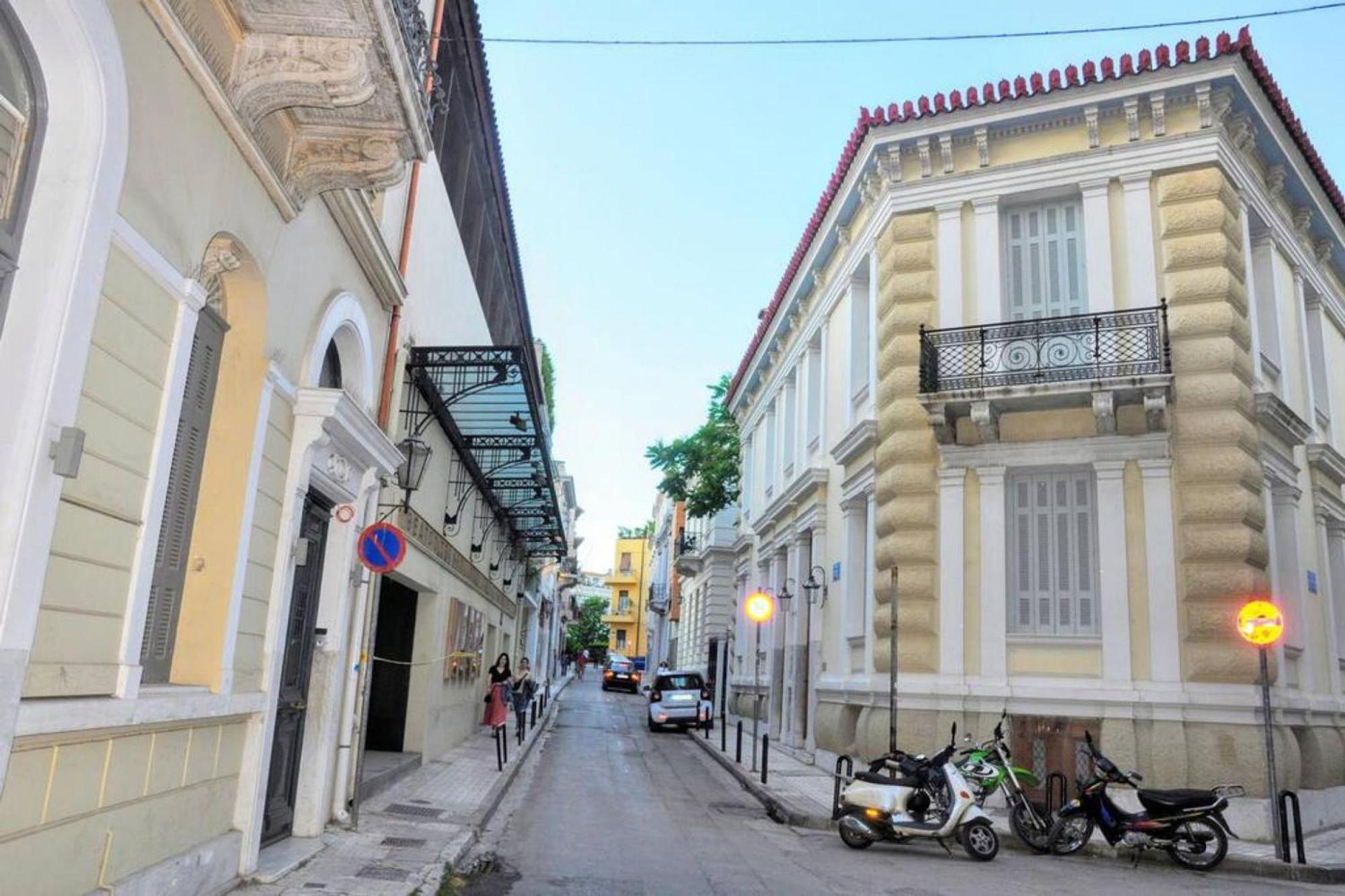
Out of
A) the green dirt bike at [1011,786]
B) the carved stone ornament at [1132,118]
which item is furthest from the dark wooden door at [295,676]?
the carved stone ornament at [1132,118]

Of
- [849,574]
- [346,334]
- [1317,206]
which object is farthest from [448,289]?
[1317,206]

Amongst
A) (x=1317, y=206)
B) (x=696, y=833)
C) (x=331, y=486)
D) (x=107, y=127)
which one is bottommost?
(x=696, y=833)

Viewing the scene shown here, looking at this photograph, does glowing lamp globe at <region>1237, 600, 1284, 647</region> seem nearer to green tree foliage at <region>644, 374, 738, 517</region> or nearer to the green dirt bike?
the green dirt bike

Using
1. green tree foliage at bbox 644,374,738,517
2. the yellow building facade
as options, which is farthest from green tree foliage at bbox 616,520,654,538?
green tree foliage at bbox 644,374,738,517

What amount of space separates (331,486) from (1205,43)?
41.5ft

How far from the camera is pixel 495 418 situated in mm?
15117

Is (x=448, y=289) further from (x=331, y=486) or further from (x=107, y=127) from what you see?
(x=107, y=127)

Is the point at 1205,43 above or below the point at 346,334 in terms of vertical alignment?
above

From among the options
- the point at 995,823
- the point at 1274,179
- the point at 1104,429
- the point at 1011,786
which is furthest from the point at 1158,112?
the point at 995,823

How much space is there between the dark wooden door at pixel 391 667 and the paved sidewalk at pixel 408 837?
2.89 ft

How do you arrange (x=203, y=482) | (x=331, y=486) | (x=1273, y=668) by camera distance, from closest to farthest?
1. (x=203, y=482)
2. (x=331, y=486)
3. (x=1273, y=668)

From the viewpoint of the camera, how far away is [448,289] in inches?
545

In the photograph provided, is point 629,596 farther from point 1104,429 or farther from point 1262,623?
point 1262,623

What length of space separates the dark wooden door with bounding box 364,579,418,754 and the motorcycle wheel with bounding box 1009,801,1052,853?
8418 mm
